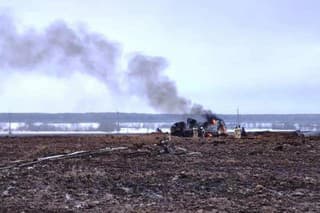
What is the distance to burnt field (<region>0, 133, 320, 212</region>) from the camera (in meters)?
13.7

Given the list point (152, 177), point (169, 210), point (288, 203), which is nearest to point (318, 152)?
point (152, 177)

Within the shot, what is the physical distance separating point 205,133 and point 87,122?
103 meters

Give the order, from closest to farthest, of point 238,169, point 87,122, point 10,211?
point 10,211
point 238,169
point 87,122

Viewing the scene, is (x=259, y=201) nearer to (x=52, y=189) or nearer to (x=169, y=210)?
(x=169, y=210)

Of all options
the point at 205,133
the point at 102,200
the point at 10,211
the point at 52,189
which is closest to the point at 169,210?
the point at 102,200

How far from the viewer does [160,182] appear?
17.2 meters

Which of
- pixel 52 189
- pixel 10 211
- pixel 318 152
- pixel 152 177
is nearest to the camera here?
pixel 10 211

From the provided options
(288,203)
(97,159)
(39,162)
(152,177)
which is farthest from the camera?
(97,159)

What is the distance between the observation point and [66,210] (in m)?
13.1

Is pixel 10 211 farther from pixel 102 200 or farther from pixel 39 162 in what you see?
pixel 39 162

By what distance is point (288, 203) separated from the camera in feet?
45.5

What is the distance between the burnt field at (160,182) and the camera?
13672 millimetres

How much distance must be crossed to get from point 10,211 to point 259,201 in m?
5.21

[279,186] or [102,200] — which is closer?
[102,200]
